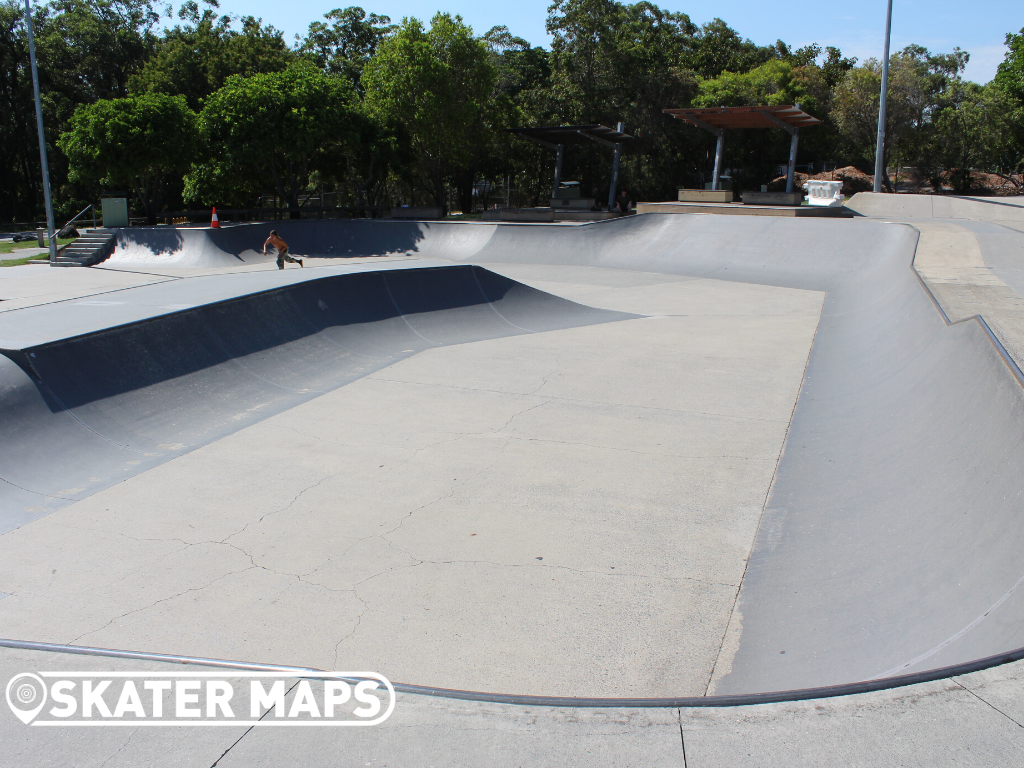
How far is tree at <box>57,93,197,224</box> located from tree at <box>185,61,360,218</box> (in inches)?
62.8

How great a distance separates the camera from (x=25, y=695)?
107 inches

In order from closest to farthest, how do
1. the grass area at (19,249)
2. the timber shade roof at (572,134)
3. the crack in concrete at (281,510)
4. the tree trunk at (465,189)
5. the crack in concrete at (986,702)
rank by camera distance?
1. the crack in concrete at (986,702)
2. the crack in concrete at (281,510)
3. the grass area at (19,249)
4. the timber shade roof at (572,134)
5. the tree trunk at (465,189)

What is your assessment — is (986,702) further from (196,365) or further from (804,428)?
(196,365)

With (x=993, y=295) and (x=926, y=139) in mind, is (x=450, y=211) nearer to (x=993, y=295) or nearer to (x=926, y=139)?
(x=926, y=139)

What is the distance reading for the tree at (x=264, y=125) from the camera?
25547 millimetres

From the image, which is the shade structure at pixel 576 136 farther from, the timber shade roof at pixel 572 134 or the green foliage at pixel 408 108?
the green foliage at pixel 408 108

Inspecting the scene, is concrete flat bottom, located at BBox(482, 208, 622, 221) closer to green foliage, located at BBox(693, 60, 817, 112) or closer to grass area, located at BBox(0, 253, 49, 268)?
green foliage, located at BBox(693, 60, 817, 112)

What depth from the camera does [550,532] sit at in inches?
192

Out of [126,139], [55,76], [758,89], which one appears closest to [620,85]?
[758,89]

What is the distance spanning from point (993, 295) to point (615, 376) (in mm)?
4320

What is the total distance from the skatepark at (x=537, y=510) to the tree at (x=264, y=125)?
659 inches

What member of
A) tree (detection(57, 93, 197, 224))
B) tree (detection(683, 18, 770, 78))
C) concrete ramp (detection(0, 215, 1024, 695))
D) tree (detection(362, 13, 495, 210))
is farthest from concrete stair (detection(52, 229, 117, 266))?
tree (detection(683, 18, 770, 78))

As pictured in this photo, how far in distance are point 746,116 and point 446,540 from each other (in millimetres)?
24141

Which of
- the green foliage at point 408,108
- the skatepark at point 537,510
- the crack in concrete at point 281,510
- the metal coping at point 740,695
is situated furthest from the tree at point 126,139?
the metal coping at point 740,695
